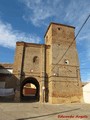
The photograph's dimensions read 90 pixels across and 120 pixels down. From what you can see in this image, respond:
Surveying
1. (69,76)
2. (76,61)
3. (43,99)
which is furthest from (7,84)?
(76,61)

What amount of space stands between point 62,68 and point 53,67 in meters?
1.58

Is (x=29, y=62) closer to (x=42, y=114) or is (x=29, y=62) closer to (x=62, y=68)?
(x=62, y=68)

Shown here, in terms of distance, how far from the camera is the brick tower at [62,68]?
75.0 feet

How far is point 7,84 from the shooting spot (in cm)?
2325

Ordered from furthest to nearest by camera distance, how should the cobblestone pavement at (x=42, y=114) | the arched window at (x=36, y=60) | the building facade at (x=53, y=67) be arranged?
1. the arched window at (x=36, y=60)
2. the building facade at (x=53, y=67)
3. the cobblestone pavement at (x=42, y=114)

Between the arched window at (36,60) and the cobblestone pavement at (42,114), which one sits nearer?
the cobblestone pavement at (42,114)

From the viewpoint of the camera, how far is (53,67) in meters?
23.9

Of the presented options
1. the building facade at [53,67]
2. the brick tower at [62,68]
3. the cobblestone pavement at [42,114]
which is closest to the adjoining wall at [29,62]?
the building facade at [53,67]

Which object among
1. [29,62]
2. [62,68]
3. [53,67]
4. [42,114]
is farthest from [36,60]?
[42,114]

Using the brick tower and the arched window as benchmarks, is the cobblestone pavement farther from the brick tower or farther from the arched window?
the arched window

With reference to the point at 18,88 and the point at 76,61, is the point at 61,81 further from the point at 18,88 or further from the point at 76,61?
the point at 18,88

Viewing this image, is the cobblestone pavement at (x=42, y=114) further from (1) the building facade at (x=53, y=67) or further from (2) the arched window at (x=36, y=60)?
(2) the arched window at (x=36, y=60)

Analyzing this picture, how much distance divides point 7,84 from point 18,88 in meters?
1.84

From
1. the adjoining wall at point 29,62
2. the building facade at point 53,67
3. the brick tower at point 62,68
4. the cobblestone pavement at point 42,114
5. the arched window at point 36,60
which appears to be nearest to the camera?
the cobblestone pavement at point 42,114
